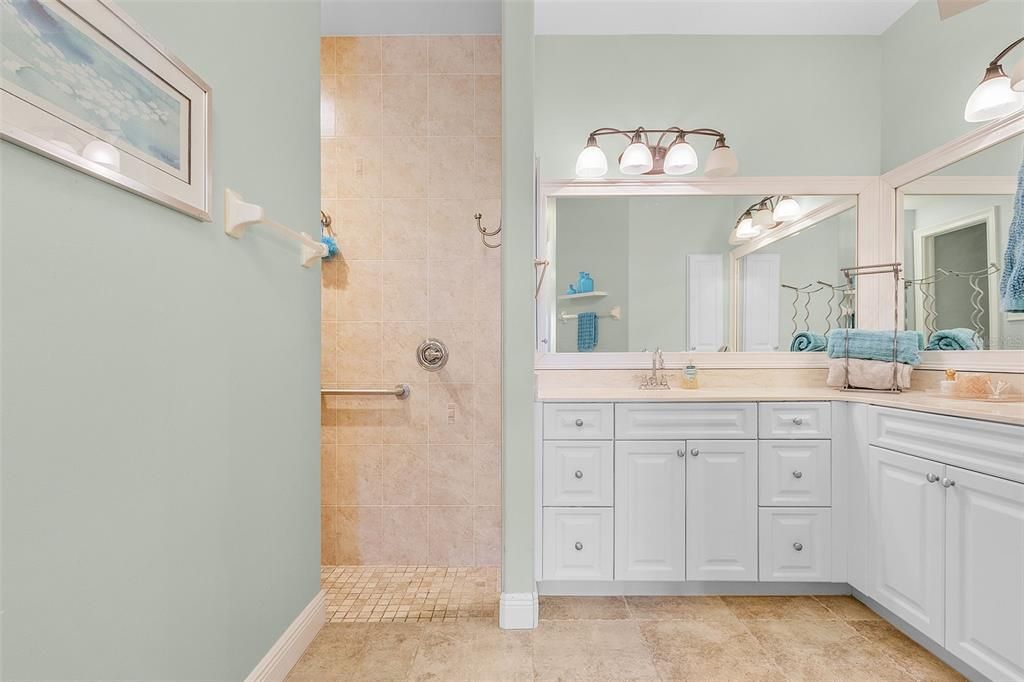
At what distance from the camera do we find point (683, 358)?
267 cm

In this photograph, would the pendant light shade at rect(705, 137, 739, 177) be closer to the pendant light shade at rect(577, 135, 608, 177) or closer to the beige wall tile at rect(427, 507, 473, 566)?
the pendant light shade at rect(577, 135, 608, 177)

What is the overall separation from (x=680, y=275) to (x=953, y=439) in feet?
4.23

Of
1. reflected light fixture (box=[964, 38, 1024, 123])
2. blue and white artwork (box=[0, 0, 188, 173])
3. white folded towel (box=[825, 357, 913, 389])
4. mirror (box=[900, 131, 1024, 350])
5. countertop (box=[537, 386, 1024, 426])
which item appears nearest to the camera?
blue and white artwork (box=[0, 0, 188, 173])

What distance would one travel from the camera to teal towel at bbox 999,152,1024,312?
1.57m

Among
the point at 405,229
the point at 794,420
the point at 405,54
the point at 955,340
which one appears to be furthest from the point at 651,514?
the point at 405,54

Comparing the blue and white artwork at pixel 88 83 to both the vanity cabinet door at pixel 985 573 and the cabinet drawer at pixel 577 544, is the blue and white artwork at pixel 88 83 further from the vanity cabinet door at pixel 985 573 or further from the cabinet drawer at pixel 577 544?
the vanity cabinet door at pixel 985 573

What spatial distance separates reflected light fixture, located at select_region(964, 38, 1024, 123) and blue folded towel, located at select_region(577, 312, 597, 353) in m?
1.65

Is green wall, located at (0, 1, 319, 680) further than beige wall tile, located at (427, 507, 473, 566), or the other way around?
beige wall tile, located at (427, 507, 473, 566)

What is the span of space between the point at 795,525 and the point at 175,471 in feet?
7.02

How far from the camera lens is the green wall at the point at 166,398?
824 millimetres

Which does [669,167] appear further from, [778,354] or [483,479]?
[483,479]

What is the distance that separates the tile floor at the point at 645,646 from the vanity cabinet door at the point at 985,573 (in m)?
0.20

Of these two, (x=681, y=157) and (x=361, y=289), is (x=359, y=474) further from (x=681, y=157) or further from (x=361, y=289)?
(x=681, y=157)

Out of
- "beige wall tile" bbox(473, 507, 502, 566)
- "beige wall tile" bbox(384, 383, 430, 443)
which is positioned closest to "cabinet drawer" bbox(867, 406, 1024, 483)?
"beige wall tile" bbox(473, 507, 502, 566)
